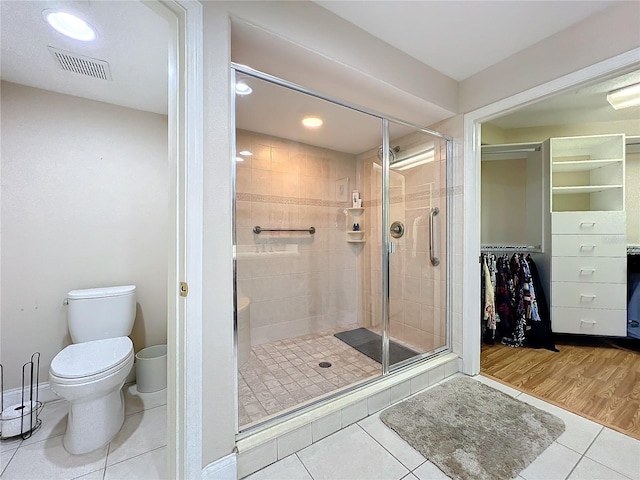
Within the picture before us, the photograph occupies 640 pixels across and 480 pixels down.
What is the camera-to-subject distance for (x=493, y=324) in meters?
2.62

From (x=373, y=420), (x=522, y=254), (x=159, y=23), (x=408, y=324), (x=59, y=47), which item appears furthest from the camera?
(x=522, y=254)

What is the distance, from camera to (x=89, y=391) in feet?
4.40

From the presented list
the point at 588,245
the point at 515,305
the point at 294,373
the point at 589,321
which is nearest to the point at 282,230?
the point at 294,373

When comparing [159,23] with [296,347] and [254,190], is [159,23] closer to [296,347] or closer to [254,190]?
[254,190]

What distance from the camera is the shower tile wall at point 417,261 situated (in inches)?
91.2

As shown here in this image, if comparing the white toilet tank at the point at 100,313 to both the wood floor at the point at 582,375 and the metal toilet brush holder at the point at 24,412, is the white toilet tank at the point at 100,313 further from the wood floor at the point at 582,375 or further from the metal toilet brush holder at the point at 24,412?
the wood floor at the point at 582,375

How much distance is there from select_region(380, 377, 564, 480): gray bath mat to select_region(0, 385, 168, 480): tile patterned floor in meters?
1.27

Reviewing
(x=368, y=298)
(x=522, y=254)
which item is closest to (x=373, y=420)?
(x=368, y=298)

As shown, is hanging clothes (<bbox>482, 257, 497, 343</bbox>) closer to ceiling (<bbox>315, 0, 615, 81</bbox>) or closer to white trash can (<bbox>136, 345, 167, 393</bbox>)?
ceiling (<bbox>315, 0, 615, 81</bbox>)

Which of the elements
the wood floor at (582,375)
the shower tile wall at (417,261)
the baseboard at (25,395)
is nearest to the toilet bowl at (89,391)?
the baseboard at (25,395)

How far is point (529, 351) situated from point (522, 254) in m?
0.96

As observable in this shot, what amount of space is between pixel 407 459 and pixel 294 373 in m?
0.98

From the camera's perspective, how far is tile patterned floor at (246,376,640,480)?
3.99 ft

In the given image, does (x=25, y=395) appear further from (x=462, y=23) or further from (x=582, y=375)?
(x=582, y=375)
